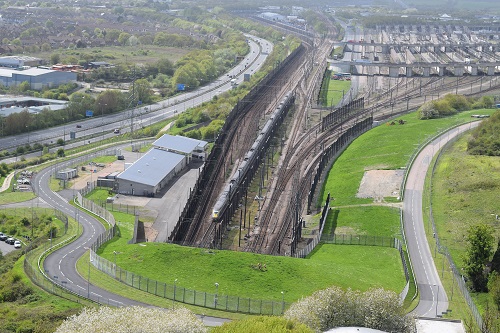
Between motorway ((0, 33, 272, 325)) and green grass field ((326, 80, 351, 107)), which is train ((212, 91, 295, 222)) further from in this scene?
green grass field ((326, 80, 351, 107))

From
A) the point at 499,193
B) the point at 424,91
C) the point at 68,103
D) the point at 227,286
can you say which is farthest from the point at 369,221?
the point at 424,91

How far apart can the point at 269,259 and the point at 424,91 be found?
65.5 meters

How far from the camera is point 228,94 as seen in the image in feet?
325

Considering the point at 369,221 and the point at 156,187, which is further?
the point at 156,187

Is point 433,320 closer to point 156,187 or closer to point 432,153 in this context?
point 156,187

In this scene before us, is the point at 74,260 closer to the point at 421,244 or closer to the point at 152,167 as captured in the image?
the point at 421,244

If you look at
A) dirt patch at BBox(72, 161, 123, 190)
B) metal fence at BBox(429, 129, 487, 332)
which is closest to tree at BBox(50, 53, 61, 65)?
dirt patch at BBox(72, 161, 123, 190)

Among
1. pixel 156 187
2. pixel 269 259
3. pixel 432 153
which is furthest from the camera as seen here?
pixel 432 153

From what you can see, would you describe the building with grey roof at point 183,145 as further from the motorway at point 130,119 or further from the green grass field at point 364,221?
the green grass field at point 364,221

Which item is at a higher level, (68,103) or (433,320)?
(433,320)

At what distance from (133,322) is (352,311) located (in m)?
7.27

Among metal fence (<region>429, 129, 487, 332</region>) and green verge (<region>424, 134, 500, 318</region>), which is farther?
green verge (<region>424, 134, 500, 318</region>)

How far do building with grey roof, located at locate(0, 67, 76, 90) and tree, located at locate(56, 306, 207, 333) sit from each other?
75.9 metres

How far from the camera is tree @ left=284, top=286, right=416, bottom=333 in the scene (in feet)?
99.3
